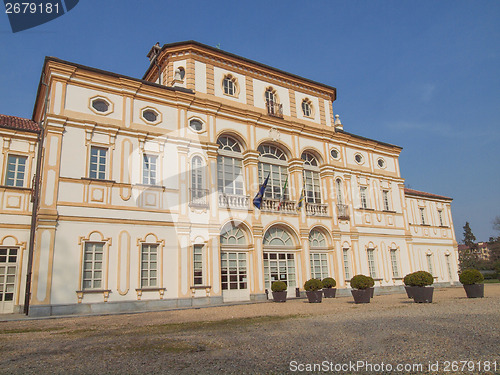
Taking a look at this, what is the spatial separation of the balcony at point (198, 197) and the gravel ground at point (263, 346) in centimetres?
849

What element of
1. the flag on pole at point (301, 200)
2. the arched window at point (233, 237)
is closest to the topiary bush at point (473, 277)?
the flag on pole at point (301, 200)

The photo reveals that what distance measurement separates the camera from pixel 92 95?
55.8 ft

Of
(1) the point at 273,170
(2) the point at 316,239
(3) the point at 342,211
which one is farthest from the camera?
(3) the point at 342,211

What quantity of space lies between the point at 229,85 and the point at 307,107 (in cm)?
581

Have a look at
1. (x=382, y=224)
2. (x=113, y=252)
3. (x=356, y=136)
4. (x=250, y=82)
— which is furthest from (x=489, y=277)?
(x=113, y=252)

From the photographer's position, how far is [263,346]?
6855 millimetres

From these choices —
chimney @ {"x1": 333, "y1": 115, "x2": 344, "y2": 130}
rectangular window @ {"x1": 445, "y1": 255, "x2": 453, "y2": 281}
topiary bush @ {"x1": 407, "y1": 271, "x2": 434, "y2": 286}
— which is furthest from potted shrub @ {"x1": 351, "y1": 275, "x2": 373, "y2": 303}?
rectangular window @ {"x1": 445, "y1": 255, "x2": 453, "y2": 281}

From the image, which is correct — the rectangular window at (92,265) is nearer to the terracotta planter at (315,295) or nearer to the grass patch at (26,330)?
the grass patch at (26,330)

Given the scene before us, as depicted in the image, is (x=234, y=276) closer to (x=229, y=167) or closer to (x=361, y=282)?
(x=229, y=167)

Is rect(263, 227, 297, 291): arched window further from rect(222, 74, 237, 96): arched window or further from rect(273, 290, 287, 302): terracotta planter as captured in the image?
rect(222, 74, 237, 96): arched window

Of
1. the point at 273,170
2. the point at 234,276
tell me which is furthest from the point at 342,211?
the point at 234,276

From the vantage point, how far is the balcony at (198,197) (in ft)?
59.9

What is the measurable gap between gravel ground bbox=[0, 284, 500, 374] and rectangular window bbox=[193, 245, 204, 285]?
7329mm

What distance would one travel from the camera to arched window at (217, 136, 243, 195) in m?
20.0
